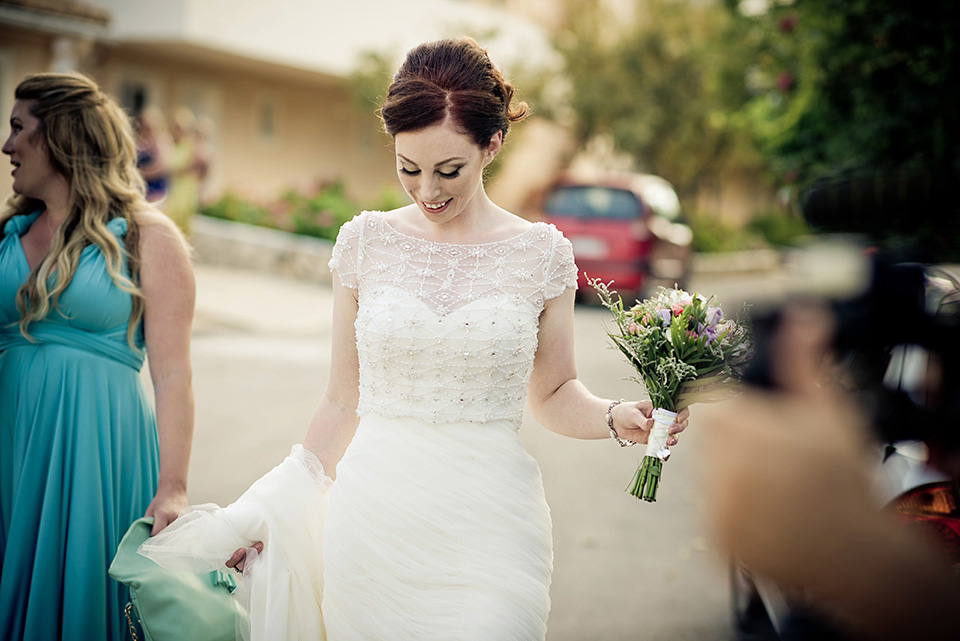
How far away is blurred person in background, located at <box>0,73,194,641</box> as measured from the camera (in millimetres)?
2824

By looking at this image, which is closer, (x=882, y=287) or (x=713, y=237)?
(x=882, y=287)

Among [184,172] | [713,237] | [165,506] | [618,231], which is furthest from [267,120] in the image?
[165,506]

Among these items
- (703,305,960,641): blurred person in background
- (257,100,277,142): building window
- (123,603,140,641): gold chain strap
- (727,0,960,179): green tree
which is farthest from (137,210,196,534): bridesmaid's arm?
(257,100,277,142): building window

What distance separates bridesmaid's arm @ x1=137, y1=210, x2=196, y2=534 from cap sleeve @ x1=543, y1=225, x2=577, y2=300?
1.30 m

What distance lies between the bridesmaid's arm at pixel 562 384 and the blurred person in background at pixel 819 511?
1498mm

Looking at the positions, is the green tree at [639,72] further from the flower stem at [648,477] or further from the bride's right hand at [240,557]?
the bride's right hand at [240,557]

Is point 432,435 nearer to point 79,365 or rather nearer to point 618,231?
point 79,365

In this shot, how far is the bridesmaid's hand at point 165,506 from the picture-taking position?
2.76 metres

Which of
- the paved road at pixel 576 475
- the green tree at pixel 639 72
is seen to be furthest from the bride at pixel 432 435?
the green tree at pixel 639 72

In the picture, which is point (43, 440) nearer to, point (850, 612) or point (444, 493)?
point (444, 493)

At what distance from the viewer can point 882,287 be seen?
38.4 inches

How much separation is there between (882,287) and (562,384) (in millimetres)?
1713

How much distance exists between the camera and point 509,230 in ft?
8.70

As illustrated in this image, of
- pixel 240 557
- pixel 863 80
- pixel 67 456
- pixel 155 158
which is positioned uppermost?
pixel 863 80
